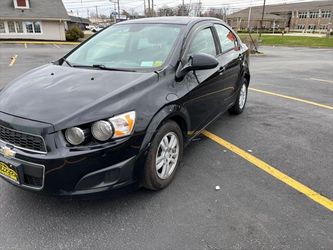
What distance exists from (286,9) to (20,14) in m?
77.3

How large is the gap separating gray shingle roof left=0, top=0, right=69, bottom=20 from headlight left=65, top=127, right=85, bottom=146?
32176mm

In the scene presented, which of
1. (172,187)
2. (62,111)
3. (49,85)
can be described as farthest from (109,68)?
(172,187)

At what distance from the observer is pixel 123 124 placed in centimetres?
235

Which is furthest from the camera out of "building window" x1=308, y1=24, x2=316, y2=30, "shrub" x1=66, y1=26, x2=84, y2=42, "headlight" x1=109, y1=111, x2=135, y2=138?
"building window" x1=308, y1=24, x2=316, y2=30

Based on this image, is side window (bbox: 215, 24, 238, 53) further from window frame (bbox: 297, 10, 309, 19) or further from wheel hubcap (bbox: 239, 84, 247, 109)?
window frame (bbox: 297, 10, 309, 19)

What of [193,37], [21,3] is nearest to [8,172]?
[193,37]

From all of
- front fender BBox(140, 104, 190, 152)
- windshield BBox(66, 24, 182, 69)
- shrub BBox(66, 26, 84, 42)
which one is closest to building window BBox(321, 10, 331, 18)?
shrub BBox(66, 26, 84, 42)

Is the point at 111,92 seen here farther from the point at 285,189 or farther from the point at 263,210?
the point at 285,189

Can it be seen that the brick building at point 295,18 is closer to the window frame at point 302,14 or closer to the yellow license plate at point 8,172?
the window frame at point 302,14

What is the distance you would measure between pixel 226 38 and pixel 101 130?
3.11 meters

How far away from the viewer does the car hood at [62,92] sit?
2.33m

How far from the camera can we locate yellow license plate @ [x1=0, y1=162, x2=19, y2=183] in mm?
2371

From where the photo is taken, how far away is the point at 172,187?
3029 millimetres

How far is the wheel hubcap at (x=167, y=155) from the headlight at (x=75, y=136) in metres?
0.79
